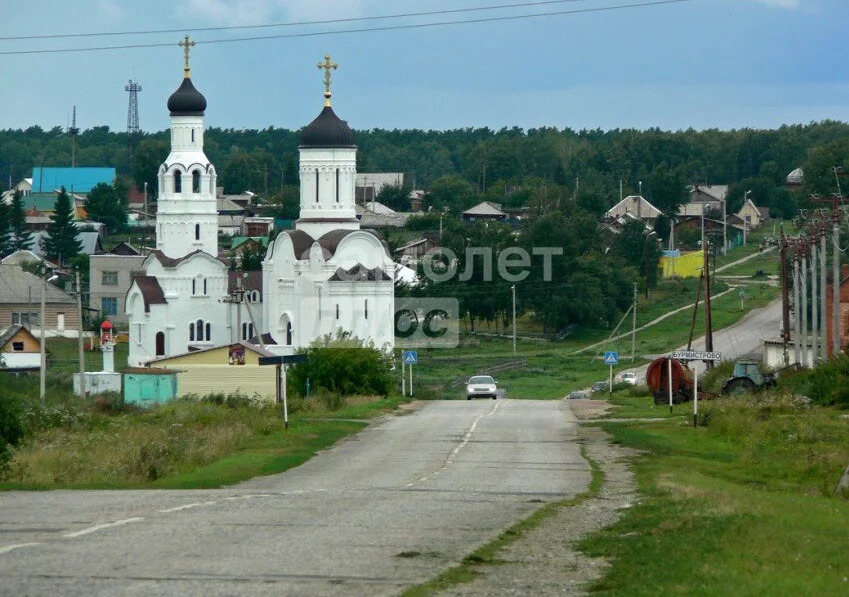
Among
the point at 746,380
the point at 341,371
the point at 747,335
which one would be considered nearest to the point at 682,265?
the point at 747,335

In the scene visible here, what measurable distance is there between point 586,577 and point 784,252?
4087 cm

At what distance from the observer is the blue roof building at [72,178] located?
156m

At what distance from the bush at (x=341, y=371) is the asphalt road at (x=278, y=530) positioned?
2374 centimetres

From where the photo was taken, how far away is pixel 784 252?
5147cm

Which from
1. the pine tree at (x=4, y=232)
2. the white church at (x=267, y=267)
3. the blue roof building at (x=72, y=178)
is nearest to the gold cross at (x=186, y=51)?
the white church at (x=267, y=267)

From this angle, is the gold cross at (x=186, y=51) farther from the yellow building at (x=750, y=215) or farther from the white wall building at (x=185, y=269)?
the yellow building at (x=750, y=215)

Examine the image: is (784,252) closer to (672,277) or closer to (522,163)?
(672,277)

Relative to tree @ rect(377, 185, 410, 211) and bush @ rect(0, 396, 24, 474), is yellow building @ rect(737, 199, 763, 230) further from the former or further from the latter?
bush @ rect(0, 396, 24, 474)

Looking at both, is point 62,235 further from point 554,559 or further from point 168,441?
point 554,559

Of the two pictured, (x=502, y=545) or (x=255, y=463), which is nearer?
(x=502, y=545)

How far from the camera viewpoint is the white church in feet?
233

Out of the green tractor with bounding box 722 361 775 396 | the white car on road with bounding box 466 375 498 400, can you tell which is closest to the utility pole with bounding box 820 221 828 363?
the green tractor with bounding box 722 361 775 396

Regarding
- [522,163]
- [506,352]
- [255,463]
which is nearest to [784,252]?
[506,352]

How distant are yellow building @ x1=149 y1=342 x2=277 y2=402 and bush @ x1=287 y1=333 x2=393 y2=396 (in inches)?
75.3
